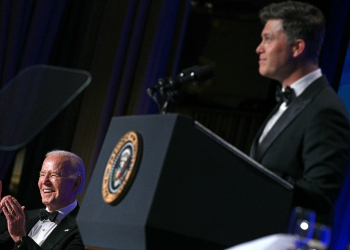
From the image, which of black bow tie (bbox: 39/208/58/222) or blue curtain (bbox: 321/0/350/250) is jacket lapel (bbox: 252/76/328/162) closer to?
black bow tie (bbox: 39/208/58/222)

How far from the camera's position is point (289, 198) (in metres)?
1.48

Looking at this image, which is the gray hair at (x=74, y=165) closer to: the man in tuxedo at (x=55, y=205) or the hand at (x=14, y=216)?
the man in tuxedo at (x=55, y=205)

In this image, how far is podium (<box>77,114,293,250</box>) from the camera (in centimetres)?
133

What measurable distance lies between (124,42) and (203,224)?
331 centimetres

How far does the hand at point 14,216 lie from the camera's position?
108 inches

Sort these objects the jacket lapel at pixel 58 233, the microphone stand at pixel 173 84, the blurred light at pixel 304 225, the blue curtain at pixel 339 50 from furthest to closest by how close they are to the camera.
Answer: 1. the blue curtain at pixel 339 50
2. the jacket lapel at pixel 58 233
3. the microphone stand at pixel 173 84
4. the blurred light at pixel 304 225

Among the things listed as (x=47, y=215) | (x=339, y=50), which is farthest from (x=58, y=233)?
(x=339, y=50)

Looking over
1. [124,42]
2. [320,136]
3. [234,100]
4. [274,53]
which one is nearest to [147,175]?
[320,136]

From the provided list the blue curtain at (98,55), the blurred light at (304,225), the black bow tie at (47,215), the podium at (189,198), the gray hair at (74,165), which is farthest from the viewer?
the blue curtain at (98,55)

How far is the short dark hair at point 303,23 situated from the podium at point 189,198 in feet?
1.86

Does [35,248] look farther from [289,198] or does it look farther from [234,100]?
[234,100]

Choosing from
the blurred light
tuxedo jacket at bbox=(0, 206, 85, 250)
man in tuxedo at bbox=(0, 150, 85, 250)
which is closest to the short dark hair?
the blurred light

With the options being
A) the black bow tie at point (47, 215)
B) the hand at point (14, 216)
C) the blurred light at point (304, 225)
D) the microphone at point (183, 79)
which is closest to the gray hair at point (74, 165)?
the black bow tie at point (47, 215)

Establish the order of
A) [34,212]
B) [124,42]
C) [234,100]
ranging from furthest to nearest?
[234,100] < [124,42] < [34,212]
